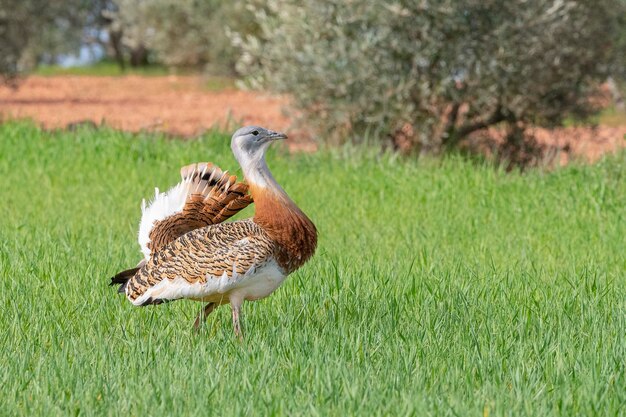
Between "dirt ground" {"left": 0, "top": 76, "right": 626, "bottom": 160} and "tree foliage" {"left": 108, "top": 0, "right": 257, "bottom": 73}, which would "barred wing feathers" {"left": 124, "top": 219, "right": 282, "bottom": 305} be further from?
"tree foliage" {"left": 108, "top": 0, "right": 257, "bottom": 73}

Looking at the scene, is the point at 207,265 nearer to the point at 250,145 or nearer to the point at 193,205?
the point at 250,145

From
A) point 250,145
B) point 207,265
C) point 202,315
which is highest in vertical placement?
point 250,145

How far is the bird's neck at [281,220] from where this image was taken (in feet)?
20.1

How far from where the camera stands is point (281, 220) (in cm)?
614

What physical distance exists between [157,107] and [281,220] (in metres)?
20.1

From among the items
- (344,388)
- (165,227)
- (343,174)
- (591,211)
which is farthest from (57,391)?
(343,174)

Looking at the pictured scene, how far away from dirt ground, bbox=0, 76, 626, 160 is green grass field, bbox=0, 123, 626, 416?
3834mm

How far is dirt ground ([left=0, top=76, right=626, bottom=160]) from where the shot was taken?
19.4m

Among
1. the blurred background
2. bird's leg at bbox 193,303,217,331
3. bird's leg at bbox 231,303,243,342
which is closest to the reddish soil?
the blurred background

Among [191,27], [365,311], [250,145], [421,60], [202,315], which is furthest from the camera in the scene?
[191,27]

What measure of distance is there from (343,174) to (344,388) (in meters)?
7.80

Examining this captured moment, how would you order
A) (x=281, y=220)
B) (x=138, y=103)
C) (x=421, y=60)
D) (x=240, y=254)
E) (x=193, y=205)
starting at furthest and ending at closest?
(x=138, y=103)
(x=421, y=60)
(x=193, y=205)
(x=281, y=220)
(x=240, y=254)

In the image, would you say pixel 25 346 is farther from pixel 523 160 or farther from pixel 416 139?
pixel 523 160

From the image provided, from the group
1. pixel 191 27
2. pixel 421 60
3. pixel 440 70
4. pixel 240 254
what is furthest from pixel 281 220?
pixel 191 27
